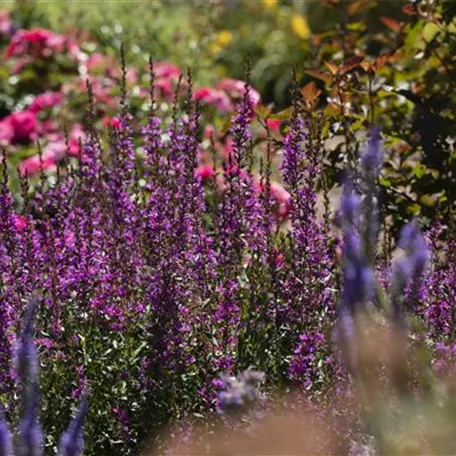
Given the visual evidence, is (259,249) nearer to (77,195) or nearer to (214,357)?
(214,357)

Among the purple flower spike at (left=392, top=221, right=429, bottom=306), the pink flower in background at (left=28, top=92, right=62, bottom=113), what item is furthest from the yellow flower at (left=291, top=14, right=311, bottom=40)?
the purple flower spike at (left=392, top=221, right=429, bottom=306)

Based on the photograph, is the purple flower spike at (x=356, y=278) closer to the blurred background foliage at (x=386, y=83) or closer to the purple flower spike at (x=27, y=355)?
the purple flower spike at (x=27, y=355)

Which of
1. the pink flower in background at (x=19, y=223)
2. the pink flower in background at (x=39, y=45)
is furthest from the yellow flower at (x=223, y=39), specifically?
the pink flower in background at (x=19, y=223)

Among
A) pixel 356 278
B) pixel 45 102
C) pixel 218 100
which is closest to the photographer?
pixel 356 278

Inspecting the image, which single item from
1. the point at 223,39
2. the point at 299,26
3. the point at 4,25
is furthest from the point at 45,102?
the point at 299,26

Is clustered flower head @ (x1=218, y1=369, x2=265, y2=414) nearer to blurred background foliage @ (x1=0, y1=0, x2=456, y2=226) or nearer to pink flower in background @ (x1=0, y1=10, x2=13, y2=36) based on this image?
blurred background foliage @ (x1=0, y1=0, x2=456, y2=226)

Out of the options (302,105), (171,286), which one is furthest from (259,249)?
(302,105)

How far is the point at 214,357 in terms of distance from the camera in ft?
10.6

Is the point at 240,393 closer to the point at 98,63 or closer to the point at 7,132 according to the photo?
the point at 7,132

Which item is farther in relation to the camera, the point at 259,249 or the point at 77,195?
the point at 77,195

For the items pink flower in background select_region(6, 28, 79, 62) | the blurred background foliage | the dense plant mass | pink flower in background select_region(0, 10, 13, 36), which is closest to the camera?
the dense plant mass

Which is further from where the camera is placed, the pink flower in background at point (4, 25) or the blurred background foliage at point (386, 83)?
the pink flower in background at point (4, 25)

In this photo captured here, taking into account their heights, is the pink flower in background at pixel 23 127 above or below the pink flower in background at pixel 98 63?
below

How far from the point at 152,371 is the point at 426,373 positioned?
1.03 meters
